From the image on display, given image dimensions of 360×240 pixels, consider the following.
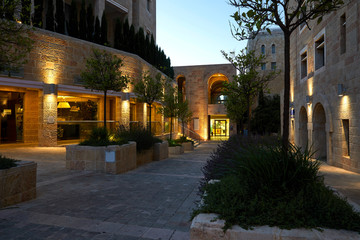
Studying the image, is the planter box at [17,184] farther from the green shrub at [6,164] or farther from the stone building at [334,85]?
the stone building at [334,85]

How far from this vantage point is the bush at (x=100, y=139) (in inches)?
329

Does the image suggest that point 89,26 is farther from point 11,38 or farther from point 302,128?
point 302,128

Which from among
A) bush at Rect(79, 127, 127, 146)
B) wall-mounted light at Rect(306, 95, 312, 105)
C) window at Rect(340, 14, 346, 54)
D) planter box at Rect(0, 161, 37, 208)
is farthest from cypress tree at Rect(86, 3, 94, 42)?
window at Rect(340, 14, 346, 54)

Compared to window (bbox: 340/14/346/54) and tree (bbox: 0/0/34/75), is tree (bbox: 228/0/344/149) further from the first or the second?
window (bbox: 340/14/346/54)

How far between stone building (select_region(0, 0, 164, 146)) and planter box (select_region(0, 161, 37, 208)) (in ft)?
29.4

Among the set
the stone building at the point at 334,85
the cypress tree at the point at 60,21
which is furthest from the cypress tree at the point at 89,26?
the stone building at the point at 334,85

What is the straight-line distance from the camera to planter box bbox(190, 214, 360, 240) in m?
2.26

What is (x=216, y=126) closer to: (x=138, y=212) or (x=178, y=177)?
(x=178, y=177)

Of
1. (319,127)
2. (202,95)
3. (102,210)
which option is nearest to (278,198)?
(102,210)

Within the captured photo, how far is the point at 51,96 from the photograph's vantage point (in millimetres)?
13328

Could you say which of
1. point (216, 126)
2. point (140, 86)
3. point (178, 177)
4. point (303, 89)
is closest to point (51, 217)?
point (178, 177)

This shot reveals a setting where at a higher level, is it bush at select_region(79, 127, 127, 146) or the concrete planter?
bush at select_region(79, 127, 127, 146)

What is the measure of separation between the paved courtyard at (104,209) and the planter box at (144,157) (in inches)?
118

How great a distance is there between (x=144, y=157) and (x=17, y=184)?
646 centimetres
